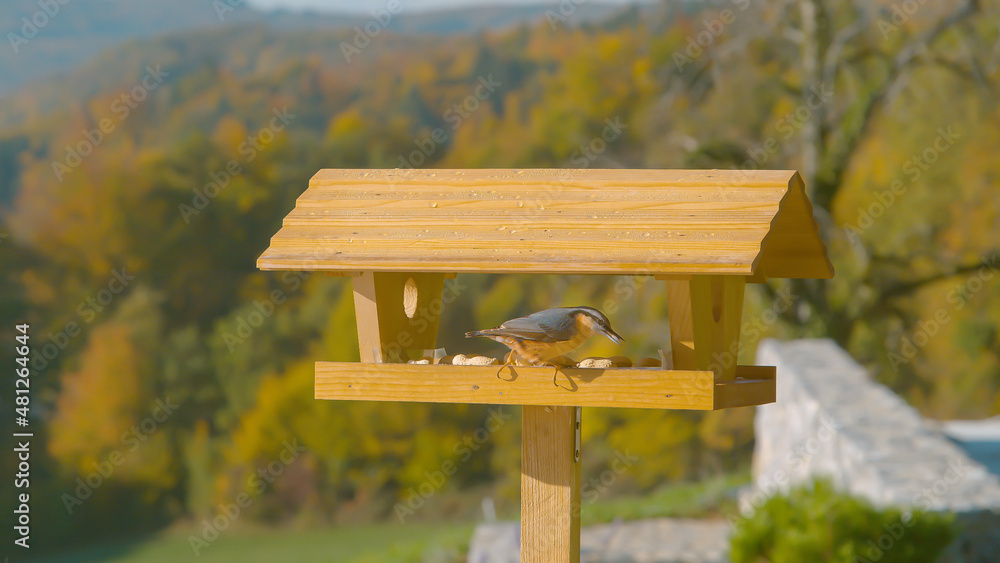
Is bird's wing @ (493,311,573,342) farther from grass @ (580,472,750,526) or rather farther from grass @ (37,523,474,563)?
grass @ (37,523,474,563)

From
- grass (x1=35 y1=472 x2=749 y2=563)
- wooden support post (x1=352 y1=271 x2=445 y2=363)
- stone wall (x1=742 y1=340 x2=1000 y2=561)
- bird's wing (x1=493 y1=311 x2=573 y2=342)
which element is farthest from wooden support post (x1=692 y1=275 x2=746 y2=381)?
grass (x1=35 y1=472 x2=749 y2=563)

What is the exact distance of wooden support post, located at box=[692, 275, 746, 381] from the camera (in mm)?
2309

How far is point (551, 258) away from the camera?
2156 millimetres

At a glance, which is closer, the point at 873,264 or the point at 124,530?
the point at 873,264

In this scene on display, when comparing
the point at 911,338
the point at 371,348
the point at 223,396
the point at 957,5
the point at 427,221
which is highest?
the point at 957,5

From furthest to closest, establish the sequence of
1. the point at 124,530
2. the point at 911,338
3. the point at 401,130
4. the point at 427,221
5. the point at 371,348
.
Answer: the point at 401,130
the point at 124,530
the point at 911,338
the point at 371,348
the point at 427,221

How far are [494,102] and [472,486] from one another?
690cm

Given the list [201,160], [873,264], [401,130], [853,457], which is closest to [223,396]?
[201,160]

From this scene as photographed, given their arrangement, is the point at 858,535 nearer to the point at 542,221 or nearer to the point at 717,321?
the point at 717,321

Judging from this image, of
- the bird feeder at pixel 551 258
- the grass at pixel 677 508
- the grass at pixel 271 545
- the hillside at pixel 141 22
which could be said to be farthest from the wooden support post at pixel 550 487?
the hillside at pixel 141 22

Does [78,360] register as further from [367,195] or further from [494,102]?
[367,195]

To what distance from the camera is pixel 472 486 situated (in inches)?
603

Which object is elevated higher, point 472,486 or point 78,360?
point 78,360

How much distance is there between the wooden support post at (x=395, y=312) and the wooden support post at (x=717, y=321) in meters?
0.72
